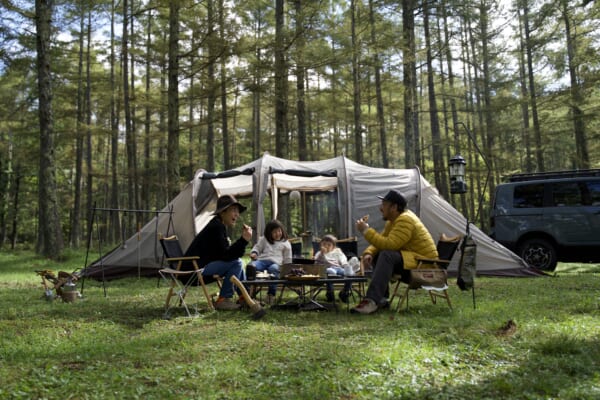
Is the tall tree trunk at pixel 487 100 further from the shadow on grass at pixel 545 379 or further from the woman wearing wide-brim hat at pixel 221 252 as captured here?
the shadow on grass at pixel 545 379

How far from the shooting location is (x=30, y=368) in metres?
3.02

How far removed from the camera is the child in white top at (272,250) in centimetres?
624

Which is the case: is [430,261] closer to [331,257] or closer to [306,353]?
[331,257]

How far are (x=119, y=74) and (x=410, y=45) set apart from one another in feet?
37.1

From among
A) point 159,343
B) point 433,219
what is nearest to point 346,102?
point 433,219

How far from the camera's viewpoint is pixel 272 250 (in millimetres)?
6348

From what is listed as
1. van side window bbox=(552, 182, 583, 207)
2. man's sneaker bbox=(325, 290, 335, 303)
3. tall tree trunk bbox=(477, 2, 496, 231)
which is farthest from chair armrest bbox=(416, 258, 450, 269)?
tall tree trunk bbox=(477, 2, 496, 231)

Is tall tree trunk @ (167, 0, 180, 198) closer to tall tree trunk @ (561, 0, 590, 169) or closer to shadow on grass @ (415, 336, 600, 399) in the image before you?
shadow on grass @ (415, 336, 600, 399)

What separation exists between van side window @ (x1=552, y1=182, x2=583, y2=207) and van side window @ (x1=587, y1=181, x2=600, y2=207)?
0.17 m

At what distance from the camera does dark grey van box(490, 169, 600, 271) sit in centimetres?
830

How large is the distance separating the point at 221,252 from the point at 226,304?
0.57 m

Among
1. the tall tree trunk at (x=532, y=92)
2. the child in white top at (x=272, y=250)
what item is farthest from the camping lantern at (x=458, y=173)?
the tall tree trunk at (x=532, y=92)

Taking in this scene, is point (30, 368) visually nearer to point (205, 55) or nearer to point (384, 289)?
point (384, 289)

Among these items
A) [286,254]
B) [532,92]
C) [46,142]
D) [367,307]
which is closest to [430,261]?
[367,307]
